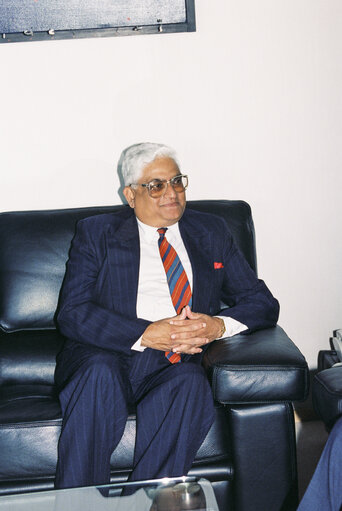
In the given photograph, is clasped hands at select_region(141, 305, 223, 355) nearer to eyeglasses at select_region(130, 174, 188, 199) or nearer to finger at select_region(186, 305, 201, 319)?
finger at select_region(186, 305, 201, 319)

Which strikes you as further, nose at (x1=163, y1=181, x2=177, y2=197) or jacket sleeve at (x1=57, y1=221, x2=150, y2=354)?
nose at (x1=163, y1=181, x2=177, y2=197)

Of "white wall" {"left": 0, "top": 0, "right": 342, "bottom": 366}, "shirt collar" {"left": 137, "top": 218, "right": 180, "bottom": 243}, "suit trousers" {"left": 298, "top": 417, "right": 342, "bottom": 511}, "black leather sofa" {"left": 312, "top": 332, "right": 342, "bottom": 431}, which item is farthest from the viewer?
"white wall" {"left": 0, "top": 0, "right": 342, "bottom": 366}

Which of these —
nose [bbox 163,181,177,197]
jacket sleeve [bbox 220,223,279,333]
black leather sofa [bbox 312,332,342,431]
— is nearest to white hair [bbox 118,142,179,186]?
nose [bbox 163,181,177,197]

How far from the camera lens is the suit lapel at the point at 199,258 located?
217cm

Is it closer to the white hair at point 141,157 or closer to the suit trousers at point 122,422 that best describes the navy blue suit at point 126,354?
the suit trousers at point 122,422

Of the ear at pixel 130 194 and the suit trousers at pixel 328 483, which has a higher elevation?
the ear at pixel 130 194

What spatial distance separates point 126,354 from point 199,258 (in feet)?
1.46

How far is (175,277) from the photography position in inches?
85.6

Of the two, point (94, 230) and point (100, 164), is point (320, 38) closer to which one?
point (100, 164)

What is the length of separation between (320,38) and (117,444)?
190cm

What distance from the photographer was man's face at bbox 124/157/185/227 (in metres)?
2.18

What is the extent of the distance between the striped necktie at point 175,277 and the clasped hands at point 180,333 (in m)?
0.11

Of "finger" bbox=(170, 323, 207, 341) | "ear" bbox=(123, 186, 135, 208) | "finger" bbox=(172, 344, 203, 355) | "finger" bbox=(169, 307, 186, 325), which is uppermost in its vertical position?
"ear" bbox=(123, 186, 135, 208)

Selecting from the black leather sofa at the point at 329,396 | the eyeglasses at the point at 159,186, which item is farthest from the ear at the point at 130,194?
the black leather sofa at the point at 329,396
